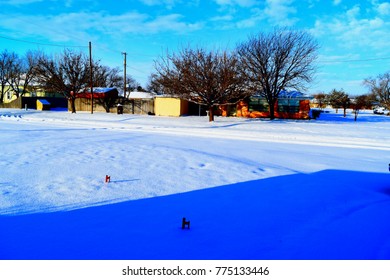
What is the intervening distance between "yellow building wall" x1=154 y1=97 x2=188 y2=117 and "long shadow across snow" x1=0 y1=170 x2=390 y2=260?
95.4 ft

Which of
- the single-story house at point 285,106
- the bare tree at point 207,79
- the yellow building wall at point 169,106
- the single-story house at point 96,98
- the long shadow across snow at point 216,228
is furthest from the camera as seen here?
the single-story house at point 96,98

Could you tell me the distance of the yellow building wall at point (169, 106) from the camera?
34.1 meters

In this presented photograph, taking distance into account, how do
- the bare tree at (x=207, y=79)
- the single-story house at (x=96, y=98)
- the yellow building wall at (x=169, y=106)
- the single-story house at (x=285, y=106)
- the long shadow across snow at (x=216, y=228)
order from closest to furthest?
the long shadow across snow at (x=216, y=228)
the bare tree at (x=207, y=79)
the single-story house at (x=285, y=106)
the yellow building wall at (x=169, y=106)
the single-story house at (x=96, y=98)

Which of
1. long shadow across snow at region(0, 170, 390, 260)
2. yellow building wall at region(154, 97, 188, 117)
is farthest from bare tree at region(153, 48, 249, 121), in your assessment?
long shadow across snow at region(0, 170, 390, 260)

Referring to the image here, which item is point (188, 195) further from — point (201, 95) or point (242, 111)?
point (242, 111)

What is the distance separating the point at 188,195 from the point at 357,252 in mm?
2919

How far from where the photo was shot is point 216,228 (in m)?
3.89

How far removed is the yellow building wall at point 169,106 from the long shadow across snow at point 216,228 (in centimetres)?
2908

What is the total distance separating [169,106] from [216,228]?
31.3 m

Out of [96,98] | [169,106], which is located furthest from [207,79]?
[96,98]

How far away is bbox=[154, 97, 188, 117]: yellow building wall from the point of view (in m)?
34.1

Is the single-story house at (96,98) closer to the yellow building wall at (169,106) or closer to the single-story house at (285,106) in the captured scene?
the yellow building wall at (169,106)

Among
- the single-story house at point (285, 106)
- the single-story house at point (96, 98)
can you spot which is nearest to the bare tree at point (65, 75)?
the single-story house at point (96, 98)

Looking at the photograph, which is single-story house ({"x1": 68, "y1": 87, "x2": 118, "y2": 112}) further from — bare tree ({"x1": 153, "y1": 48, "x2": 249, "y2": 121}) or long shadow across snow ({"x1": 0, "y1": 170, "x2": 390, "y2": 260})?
long shadow across snow ({"x1": 0, "y1": 170, "x2": 390, "y2": 260})
